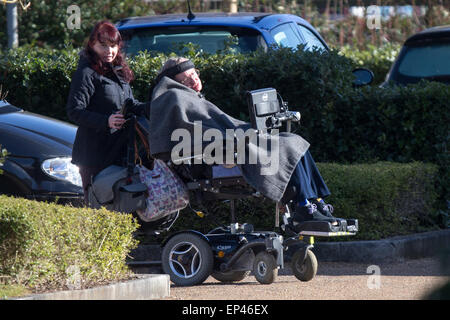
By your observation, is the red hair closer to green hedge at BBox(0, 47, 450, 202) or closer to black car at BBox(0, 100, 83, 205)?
black car at BBox(0, 100, 83, 205)

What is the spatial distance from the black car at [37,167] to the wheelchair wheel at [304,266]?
2029 millimetres

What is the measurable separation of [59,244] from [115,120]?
1285mm

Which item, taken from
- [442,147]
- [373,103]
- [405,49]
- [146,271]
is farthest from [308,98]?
[405,49]

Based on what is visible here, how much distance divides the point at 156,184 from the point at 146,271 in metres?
1.13

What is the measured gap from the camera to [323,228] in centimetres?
627

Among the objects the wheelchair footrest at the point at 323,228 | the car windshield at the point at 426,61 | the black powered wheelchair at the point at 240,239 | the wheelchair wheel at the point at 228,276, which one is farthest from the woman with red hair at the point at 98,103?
the car windshield at the point at 426,61

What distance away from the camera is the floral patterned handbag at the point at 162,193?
21.2 feet

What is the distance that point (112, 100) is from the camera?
22.8 ft

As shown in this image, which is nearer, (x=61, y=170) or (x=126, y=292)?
(x=126, y=292)

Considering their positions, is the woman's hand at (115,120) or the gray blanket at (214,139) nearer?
the gray blanket at (214,139)

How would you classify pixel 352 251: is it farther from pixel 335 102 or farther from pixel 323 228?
pixel 335 102

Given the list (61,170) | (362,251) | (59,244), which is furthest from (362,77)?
(59,244)

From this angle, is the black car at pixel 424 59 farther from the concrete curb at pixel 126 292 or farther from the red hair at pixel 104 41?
the concrete curb at pixel 126 292
